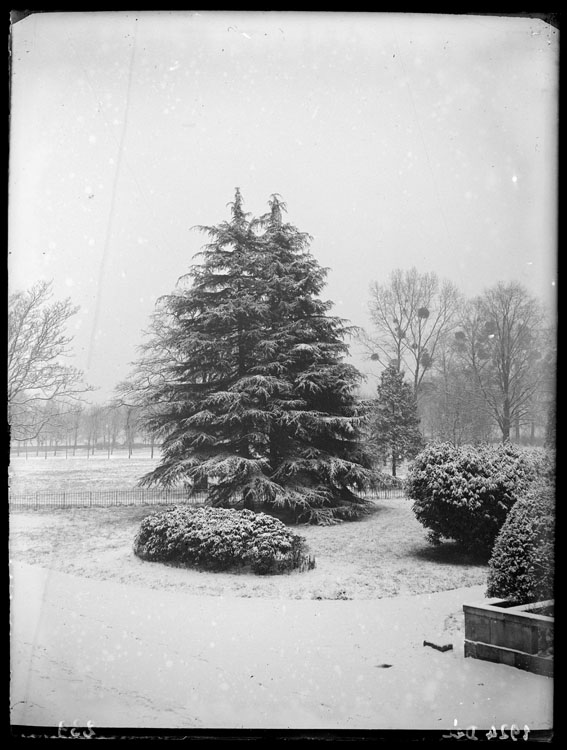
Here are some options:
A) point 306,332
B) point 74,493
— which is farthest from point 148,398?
point 306,332

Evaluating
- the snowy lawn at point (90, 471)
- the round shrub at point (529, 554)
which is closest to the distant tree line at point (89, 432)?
the snowy lawn at point (90, 471)

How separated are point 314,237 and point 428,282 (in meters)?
0.87

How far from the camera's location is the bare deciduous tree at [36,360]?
3.99 m

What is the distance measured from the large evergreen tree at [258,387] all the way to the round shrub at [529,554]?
102 cm

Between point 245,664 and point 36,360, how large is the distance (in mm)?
2430

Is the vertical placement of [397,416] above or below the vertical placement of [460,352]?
below

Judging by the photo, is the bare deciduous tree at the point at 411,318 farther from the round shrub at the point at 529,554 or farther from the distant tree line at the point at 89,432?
the distant tree line at the point at 89,432

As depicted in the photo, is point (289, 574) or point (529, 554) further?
point (289, 574)

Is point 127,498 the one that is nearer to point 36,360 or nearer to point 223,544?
point 223,544

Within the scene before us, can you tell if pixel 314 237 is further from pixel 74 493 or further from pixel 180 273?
pixel 74 493

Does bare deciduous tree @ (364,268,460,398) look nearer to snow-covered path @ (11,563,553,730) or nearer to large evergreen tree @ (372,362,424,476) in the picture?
large evergreen tree @ (372,362,424,476)

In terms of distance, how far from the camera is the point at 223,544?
4059mm

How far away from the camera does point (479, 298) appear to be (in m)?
4.14

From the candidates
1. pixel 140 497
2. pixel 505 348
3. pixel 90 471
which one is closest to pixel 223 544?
pixel 140 497
